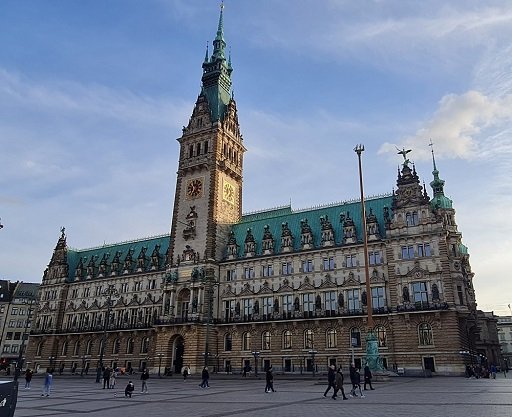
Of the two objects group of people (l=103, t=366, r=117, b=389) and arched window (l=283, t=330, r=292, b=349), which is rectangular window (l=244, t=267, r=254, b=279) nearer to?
arched window (l=283, t=330, r=292, b=349)

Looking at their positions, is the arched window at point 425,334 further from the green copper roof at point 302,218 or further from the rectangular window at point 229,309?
the rectangular window at point 229,309

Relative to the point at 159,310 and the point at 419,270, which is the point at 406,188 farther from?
the point at 159,310

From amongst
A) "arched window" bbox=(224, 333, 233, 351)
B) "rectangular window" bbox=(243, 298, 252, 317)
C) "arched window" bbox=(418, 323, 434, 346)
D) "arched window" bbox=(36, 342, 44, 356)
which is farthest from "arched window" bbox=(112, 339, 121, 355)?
"arched window" bbox=(418, 323, 434, 346)

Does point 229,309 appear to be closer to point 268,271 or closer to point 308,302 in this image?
point 268,271

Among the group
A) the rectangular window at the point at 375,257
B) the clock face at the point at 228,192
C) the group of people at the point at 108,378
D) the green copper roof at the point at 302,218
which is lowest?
the group of people at the point at 108,378

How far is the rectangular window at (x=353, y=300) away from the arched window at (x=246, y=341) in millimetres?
18145

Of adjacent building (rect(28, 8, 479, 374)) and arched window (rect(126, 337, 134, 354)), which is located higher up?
adjacent building (rect(28, 8, 479, 374))

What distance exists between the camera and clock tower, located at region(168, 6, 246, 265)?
83.3m

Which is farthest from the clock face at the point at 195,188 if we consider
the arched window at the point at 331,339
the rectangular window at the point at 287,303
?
the arched window at the point at 331,339

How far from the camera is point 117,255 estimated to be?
10181cm

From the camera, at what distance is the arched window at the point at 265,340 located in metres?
72.0

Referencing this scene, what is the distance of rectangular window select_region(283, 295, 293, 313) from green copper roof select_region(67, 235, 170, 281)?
30.4 metres

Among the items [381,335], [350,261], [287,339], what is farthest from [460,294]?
[287,339]

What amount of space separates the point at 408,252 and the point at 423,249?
82.2 inches
